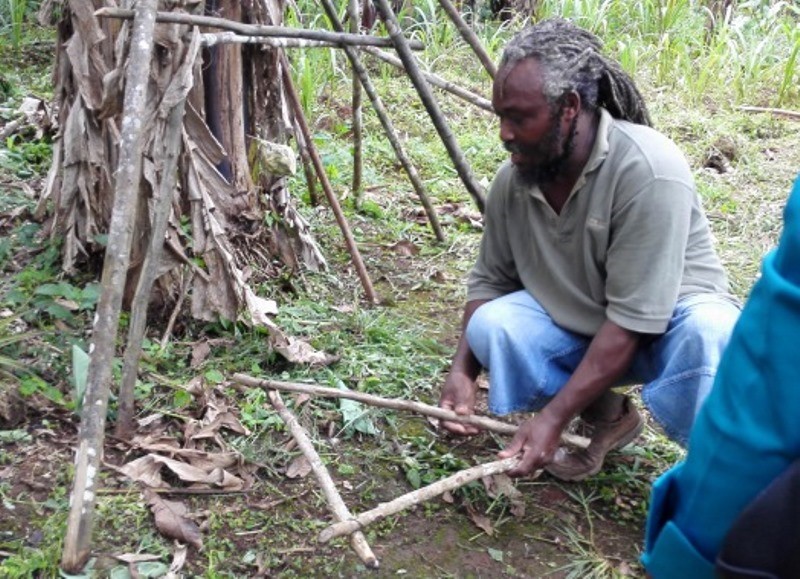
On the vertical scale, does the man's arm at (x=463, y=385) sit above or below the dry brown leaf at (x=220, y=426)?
above

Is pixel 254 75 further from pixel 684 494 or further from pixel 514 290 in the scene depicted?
pixel 684 494

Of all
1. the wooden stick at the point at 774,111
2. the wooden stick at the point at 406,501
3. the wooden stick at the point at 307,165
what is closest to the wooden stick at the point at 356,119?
the wooden stick at the point at 307,165

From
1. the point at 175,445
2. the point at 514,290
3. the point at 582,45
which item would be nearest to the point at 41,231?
the point at 175,445

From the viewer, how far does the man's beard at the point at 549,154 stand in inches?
95.4

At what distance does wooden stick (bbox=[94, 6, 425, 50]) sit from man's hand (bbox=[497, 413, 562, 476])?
3.65 ft

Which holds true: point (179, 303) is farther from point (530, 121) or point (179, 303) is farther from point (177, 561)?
point (530, 121)

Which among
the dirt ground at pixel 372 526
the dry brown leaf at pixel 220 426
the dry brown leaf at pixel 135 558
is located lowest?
the dirt ground at pixel 372 526

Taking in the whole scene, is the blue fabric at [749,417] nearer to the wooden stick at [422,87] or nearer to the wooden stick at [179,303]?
the wooden stick at [422,87]

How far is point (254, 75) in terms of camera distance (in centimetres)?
355

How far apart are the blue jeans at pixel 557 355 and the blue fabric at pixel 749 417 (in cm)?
121

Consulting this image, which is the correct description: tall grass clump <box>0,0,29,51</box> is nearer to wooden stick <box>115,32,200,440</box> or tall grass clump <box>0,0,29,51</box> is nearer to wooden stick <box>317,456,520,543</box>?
wooden stick <box>115,32,200,440</box>

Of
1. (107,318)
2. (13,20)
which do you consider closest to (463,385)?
(107,318)

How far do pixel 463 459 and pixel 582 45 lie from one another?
1.27 m

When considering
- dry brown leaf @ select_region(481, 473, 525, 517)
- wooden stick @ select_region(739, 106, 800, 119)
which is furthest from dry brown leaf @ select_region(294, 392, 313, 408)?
wooden stick @ select_region(739, 106, 800, 119)
